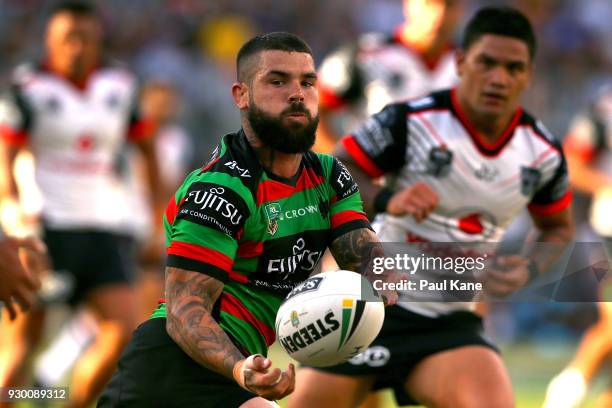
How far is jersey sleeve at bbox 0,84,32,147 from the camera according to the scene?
8.42m

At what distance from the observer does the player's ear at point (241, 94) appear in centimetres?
453

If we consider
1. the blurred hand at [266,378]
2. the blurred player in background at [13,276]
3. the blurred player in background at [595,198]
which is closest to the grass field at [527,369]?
the blurred player in background at [595,198]

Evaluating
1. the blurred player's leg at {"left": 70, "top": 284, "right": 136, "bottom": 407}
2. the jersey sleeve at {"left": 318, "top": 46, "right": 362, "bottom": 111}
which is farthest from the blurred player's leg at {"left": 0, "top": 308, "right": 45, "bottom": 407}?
the jersey sleeve at {"left": 318, "top": 46, "right": 362, "bottom": 111}

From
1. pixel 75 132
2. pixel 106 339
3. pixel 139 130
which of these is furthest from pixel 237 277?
pixel 139 130

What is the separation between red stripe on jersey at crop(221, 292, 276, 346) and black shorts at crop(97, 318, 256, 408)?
23 cm

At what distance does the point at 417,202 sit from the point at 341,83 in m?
3.22

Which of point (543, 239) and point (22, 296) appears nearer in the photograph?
point (22, 296)

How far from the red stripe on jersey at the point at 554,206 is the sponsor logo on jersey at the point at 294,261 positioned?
1837 mm

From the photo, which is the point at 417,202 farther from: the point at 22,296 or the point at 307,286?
the point at 22,296

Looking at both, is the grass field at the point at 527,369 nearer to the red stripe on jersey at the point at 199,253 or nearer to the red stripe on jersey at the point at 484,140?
the red stripe on jersey at the point at 484,140

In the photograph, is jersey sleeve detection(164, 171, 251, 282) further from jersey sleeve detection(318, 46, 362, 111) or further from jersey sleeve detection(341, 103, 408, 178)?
jersey sleeve detection(318, 46, 362, 111)

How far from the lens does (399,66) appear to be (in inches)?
327

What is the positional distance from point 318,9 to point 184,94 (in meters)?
2.79

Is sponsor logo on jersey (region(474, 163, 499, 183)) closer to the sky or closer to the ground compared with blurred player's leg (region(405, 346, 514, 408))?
closer to the sky
